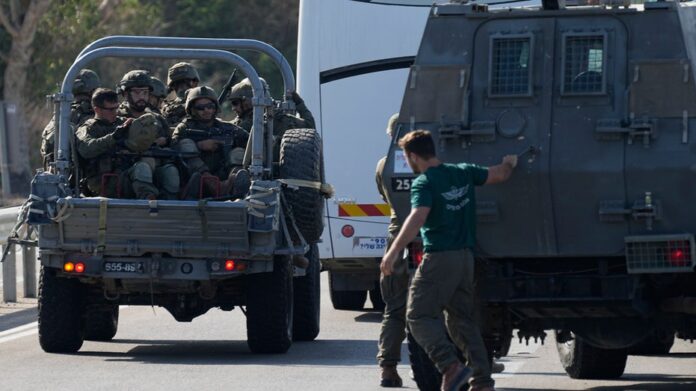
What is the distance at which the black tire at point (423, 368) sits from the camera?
34.2ft

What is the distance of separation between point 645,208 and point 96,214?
4.74 m

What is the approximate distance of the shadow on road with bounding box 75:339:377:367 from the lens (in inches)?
518

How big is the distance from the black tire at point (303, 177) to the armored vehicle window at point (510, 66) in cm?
359

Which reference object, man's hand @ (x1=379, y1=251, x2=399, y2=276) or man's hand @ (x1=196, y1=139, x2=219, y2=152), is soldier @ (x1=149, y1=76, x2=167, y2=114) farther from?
man's hand @ (x1=379, y1=251, x2=399, y2=276)

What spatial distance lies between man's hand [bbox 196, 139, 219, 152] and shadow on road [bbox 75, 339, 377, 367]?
1.62 meters

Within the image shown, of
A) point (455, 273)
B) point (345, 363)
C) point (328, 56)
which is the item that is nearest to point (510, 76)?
point (455, 273)

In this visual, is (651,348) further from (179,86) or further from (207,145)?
(179,86)

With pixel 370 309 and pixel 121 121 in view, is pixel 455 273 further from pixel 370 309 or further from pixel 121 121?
pixel 370 309

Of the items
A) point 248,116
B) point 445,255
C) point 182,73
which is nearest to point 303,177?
point 248,116

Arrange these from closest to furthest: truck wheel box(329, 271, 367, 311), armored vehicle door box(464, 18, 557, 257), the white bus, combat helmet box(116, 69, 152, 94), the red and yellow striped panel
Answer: armored vehicle door box(464, 18, 557, 257), combat helmet box(116, 69, 152, 94), the white bus, the red and yellow striped panel, truck wheel box(329, 271, 367, 311)

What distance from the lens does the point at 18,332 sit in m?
15.3

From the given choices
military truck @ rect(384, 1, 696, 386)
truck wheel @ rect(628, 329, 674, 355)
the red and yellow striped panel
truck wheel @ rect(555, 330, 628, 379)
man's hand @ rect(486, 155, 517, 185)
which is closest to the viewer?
man's hand @ rect(486, 155, 517, 185)

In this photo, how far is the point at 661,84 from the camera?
33.1ft

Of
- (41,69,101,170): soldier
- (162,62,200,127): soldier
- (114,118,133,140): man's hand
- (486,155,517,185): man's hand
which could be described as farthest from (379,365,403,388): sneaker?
(162,62,200,127): soldier
